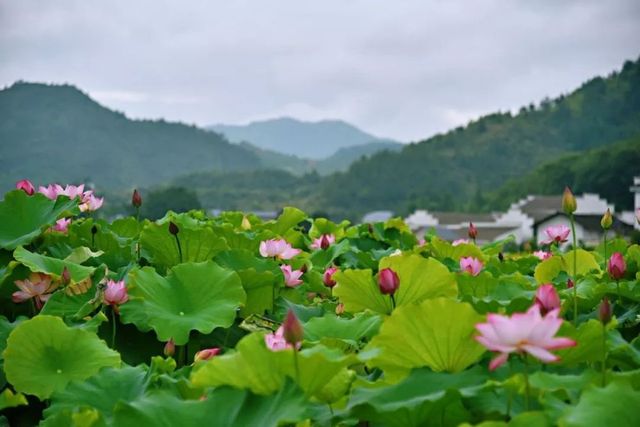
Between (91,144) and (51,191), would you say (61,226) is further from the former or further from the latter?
(91,144)

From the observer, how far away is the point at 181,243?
75.8 inches

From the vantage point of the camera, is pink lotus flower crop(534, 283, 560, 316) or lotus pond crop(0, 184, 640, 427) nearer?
lotus pond crop(0, 184, 640, 427)

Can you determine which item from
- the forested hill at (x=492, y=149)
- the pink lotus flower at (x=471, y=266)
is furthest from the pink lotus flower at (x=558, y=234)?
the forested hill at (x=492, y=149)

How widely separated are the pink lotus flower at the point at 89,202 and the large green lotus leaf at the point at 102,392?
102 centimetres

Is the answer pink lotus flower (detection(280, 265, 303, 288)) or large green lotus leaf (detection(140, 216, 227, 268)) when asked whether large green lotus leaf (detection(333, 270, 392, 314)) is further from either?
large green lotus leaf (detection(140, 216, 227, 268))

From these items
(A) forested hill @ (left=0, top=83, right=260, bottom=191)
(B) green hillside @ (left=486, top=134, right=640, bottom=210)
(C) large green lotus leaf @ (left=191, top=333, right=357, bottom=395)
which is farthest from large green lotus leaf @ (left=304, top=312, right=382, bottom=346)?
(A) forested hill @ (left=0, top=83, right=260, bottom=191)

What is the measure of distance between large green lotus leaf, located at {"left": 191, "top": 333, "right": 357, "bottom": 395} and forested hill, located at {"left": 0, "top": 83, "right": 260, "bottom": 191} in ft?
348

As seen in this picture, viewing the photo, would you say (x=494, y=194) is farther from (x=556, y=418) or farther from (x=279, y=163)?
(x=279, y=163)

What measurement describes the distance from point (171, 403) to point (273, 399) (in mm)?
153

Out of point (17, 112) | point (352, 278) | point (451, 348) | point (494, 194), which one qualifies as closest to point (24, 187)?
point (352, 278)

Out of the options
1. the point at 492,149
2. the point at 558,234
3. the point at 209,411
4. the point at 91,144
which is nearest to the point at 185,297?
the point at 209,411

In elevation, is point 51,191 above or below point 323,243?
above

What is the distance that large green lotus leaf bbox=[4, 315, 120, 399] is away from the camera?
138 centimetres

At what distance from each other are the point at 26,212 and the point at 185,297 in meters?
0.68
